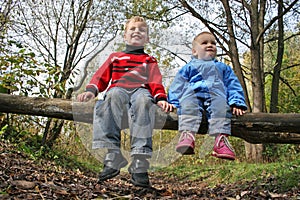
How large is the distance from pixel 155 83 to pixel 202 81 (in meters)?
0.50

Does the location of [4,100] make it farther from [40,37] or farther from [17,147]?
[40,37]

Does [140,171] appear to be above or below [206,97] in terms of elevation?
below

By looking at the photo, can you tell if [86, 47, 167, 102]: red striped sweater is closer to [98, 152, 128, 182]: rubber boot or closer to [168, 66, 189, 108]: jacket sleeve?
[168, 66, 189, 108]: jacket sleeve

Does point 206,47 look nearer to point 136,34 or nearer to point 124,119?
point 136,34

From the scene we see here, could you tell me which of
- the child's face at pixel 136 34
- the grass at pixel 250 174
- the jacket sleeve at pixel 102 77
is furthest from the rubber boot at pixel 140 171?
the child's face at pixel 136 34

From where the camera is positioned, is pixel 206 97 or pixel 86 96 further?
pixel 206 97

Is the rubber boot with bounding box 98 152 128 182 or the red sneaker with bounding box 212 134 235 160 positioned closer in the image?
the rubber boot with bounding box 98 152 128 182

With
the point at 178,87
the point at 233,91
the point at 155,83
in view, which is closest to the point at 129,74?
the point at 155,83

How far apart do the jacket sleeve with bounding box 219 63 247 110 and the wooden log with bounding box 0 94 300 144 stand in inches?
4.6

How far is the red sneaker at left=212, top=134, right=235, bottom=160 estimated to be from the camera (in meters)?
3.05

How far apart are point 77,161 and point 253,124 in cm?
466

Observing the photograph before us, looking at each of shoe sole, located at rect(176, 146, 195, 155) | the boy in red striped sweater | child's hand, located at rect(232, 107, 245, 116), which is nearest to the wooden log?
child's hand, located at rect(232, 107, 245, 116)

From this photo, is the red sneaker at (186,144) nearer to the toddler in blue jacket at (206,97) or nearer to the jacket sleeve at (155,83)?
the toddler in blue jacket at (206,97)

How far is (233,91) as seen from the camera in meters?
Answer: 3.33
